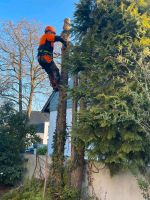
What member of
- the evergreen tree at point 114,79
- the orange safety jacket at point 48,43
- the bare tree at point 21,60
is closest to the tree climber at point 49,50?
the orange safety jacket at point 48,43

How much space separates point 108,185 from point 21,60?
58.0 feet

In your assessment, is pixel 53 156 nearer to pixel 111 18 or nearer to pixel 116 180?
pixel 116 180

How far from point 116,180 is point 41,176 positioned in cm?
235

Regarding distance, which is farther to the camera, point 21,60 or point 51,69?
point 21,60

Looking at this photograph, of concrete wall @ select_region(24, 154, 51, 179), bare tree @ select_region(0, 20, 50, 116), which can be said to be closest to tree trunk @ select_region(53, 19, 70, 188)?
concrete wall @ select_region(24, 154, 51, 179)

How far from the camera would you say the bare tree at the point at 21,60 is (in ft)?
73.4

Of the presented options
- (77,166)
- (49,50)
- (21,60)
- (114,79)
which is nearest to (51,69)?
(49,50)

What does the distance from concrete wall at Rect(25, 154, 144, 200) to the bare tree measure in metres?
16.1

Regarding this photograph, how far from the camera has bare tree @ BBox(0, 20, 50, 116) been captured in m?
22.4

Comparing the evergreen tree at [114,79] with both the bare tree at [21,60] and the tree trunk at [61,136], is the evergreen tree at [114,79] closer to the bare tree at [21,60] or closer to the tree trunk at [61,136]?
the tree trunk at [61,136]

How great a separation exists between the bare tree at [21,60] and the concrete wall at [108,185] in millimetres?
16116

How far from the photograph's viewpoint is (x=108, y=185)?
645cm

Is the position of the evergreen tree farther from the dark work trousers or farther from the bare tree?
the bare tree

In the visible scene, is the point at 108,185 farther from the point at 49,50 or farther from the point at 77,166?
the point at 49,50
